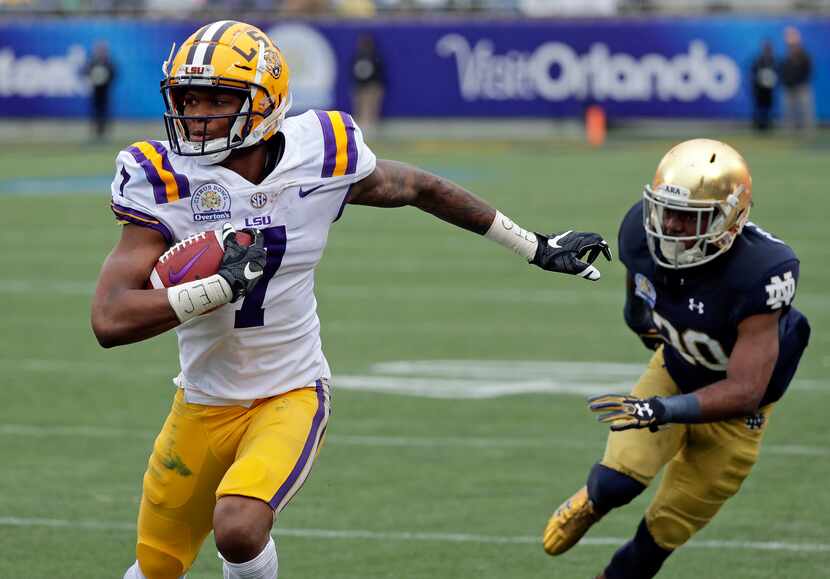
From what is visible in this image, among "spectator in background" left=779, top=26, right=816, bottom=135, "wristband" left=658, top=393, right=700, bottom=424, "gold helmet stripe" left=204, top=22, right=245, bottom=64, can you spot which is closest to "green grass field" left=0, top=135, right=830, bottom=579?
"wristband" left=658, top=393, right=700, bottom=424

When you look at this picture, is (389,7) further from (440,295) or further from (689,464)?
(689,464)

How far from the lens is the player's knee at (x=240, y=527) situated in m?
4.04

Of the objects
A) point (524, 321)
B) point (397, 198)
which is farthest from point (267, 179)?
point (524, 321)

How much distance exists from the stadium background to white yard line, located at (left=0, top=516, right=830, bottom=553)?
0.05 feet

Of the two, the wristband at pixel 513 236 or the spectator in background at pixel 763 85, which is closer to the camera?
the wristband at pixel 513 236

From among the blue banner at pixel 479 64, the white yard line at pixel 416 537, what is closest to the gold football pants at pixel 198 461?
the white yard line at pixel 416 537

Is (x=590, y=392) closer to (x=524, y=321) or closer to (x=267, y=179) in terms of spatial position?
(x=524, y=321)

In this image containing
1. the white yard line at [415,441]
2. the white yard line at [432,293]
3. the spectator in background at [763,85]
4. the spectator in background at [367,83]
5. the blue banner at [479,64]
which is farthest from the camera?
the spectator in background at [367,83]

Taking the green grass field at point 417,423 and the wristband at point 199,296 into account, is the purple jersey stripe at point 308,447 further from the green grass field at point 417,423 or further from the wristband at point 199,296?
the green grass field at point 417,423

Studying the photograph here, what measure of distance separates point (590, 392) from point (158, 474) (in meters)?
4.17

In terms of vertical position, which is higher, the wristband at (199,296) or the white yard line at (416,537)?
the wristband at (199,296)

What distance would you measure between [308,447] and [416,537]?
171 cm

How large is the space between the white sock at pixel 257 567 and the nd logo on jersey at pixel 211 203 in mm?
926

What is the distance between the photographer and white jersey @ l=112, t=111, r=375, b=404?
425cm
